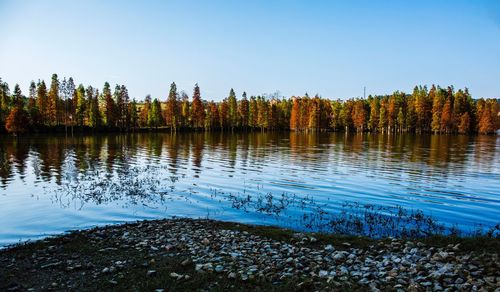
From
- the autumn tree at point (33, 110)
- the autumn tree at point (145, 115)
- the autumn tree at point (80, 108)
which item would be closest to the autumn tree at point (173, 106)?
the autumn tree at point (145, 115)

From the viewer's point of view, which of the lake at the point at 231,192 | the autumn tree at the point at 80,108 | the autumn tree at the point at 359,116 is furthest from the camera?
the autumn tree at the point at 359,116

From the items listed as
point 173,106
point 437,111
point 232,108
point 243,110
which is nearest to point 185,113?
point 173,106

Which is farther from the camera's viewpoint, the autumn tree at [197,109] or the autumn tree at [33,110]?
the autumn tree at [197,109]

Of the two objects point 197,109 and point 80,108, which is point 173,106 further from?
point 80,108

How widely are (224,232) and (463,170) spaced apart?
35.2 m

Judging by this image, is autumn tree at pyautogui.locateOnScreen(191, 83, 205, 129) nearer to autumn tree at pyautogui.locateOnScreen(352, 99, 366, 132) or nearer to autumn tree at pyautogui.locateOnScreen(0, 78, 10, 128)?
autumn tree at pyautogui.locateOnScreen(0, 78, 10, 128)

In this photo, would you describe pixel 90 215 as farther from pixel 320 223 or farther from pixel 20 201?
pixel 320 223

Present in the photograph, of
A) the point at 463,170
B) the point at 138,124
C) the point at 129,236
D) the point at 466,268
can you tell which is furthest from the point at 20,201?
the point at 138,124

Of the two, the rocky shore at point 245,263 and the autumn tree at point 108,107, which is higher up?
the autumn tree at point 108,107

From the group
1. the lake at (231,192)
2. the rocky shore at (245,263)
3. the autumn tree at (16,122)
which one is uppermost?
the autumn tree at (16,122)

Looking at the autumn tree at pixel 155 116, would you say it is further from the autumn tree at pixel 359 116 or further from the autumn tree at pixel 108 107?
the autumn tree at pixel 359 116

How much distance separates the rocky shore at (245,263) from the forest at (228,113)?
10284cm

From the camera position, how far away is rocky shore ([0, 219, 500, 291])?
29.5 feet

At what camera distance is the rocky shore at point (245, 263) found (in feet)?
29.5
